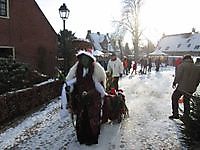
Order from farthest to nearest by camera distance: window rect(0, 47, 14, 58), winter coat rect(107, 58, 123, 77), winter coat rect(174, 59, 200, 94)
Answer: window rect(0, 47, 14, 58), winter coat rect(107, 58, 123, 77), winter coat rect(174, 59, 200, 94)

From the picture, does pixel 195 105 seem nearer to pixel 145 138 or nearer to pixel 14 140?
pixel 145 138

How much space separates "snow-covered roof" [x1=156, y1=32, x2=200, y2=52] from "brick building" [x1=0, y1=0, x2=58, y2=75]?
55626mm

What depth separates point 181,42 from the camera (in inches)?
3194

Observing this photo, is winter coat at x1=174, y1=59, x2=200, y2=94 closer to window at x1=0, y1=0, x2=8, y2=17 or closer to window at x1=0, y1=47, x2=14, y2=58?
A: window at x1=0, y1=47, x2=14, y2=58

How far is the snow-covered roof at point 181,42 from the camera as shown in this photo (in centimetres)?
7600

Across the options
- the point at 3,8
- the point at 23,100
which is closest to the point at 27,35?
the point at 3,8

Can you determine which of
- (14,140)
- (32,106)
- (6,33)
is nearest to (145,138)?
(14,140)

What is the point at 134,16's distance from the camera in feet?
197

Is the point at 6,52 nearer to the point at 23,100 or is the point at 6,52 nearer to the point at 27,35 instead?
the point at 27,35

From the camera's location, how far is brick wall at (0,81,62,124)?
385 inches

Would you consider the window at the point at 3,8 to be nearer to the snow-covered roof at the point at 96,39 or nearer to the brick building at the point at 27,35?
the brick building at the point at 27,35

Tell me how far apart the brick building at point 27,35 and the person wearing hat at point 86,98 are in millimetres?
13343

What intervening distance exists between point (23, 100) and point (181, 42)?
2915 inches

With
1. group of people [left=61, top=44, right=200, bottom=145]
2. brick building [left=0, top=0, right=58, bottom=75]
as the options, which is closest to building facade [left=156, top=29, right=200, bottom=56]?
brick building [left=0, top=0, right=58, bottom=75]
